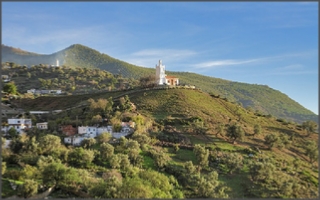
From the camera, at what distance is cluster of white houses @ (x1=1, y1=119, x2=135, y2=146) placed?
89.3 feet

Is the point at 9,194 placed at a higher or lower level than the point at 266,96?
lower

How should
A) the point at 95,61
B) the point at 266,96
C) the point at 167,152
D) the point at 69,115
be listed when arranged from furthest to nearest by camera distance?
the point at 95,61 → the point at 266,96 → the point at 69,115 → the point at 167,152

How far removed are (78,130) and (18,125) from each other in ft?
19.9

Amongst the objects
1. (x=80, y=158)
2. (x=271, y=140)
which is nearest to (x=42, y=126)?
(x=80, y=158)

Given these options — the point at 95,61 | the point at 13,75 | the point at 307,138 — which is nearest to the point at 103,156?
the point at 307,138

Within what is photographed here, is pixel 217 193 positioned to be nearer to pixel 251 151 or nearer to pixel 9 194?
pixel 251 151

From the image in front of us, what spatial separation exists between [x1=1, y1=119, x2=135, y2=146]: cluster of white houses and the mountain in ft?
126

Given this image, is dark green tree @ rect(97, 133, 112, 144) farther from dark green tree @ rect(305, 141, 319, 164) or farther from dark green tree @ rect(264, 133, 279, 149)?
dark green tree @ rect(305, 141, 319, 164)

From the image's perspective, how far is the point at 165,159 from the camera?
24.3 metres

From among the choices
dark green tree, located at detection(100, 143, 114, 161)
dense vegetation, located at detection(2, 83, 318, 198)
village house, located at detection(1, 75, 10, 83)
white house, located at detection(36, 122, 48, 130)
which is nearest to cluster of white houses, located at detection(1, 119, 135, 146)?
white house, located at detection(36, 122, 48, 130)

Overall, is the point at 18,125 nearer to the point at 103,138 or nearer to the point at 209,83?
the point at 103,138

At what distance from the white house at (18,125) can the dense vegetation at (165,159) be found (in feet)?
5.31

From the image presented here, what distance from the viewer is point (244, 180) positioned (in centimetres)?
2342

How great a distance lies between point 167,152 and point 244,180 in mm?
7094
